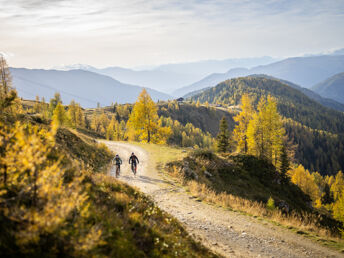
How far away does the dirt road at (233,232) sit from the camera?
9.66 m

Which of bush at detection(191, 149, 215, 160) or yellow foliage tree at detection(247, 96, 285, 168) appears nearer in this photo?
bush at detection(191, 149, 215, 160)

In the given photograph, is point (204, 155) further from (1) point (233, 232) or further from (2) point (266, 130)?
(2) point (266, 130)

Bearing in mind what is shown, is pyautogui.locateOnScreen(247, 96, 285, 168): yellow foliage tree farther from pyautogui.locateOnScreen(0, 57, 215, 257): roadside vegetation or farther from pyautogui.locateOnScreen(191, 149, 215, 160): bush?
pyautogui.locateOnScreen(0, 57, 215, 257): roadside vegetation

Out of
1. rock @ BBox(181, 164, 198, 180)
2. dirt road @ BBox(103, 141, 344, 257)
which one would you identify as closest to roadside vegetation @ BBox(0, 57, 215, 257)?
dirt road @ BBox(103, 141, 344, 257)

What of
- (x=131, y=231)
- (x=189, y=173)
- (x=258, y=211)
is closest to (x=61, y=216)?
(x=131, y=231)

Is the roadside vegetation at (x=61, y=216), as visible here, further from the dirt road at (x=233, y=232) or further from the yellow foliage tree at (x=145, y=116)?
the yellow foliage tree at (x=145, y=116)

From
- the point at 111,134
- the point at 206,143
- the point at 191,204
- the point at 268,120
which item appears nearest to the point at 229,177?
the point at 191,204

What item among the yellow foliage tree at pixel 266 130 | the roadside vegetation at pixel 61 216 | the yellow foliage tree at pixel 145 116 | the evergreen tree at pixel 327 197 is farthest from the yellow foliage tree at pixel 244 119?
the evergreen tree at pixel 327 197

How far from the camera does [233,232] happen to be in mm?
11312

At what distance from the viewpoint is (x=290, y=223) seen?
12992 millimetres

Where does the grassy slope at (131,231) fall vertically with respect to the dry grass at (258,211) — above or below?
above

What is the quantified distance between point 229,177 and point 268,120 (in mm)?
22958

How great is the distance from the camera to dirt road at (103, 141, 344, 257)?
9.66 metres

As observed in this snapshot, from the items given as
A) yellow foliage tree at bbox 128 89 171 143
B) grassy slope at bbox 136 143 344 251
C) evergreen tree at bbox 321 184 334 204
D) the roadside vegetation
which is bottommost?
evergreen tree at bbox 321 184 334 204
